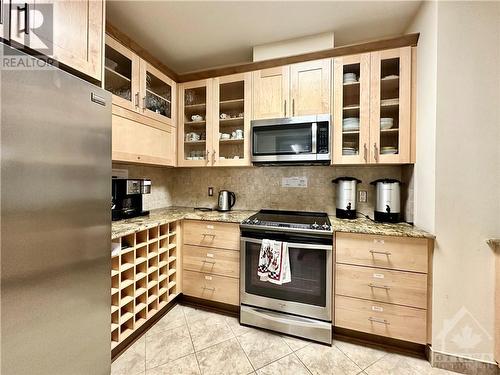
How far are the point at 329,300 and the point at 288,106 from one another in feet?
5.40

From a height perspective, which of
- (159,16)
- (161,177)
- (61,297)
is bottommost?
(61,297)

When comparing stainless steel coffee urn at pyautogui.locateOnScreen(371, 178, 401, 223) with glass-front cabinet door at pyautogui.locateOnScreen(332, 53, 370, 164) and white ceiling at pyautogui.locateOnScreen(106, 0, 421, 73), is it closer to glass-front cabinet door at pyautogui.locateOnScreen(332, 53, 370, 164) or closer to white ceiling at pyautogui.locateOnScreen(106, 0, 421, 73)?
glass-front cabinet door at pyautogui.locateOnScreen(332, 53, 370, 164)

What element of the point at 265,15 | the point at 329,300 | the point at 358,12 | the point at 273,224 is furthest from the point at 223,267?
the point at 358,12

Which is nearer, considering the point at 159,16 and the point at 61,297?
the point at 61,297

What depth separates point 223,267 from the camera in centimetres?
194

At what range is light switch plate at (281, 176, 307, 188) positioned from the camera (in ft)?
7.54

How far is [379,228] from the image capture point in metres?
1.62

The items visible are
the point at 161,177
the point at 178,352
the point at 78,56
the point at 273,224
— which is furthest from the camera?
the point at 161,177

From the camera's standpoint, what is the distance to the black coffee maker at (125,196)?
1751mm

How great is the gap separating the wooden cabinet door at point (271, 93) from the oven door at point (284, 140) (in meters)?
0.10

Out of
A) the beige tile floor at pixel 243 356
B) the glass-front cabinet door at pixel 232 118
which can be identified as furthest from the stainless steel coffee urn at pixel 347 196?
the beige tile floor at pixel 243 356

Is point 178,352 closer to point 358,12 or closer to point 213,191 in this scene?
point 213,191

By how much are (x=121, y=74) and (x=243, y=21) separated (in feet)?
3.50

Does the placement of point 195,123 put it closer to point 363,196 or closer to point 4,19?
point 4,19
